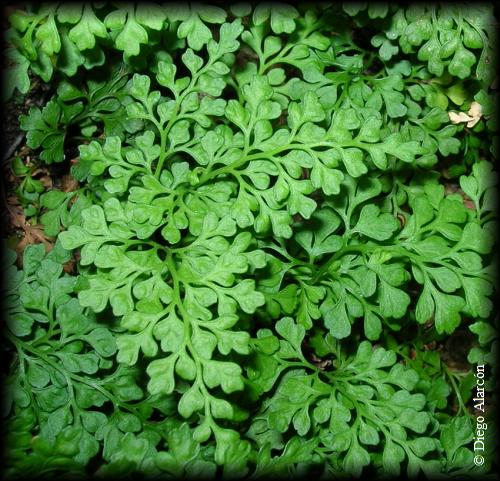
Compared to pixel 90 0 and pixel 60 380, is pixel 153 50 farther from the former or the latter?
pixel 60 380

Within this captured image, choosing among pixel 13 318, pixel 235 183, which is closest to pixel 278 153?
pixel 235 183

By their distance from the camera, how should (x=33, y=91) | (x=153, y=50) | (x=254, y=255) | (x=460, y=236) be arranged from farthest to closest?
(x=33, y=91) < (x=153, y=50) < (x=460, y=236) < (x=254, y=255)

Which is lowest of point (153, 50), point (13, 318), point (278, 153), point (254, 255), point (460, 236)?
point (13, 318)

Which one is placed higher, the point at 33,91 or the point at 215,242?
the point at 33,91

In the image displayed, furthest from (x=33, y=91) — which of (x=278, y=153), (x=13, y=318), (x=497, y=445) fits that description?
(x=497, y=445)

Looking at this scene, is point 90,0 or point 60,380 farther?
point 60,380

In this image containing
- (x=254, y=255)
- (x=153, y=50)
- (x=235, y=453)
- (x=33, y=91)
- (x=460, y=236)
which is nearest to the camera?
(x=235, y=453)

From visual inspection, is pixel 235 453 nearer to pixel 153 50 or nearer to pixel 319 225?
pixel 319 225
